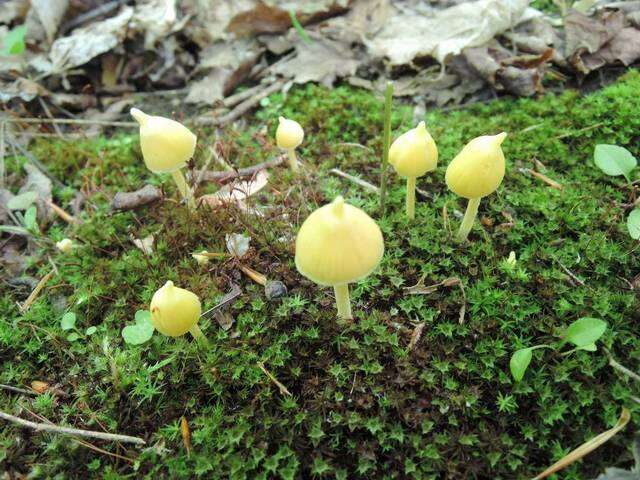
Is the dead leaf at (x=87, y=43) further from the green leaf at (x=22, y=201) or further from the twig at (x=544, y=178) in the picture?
the twig at (x=544, y=178)

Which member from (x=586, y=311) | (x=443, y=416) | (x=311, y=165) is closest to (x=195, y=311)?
(x=443, y=416)

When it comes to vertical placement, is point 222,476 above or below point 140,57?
below

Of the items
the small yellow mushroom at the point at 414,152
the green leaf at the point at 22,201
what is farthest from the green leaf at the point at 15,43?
the small yellow mushroom at the point at 414,152

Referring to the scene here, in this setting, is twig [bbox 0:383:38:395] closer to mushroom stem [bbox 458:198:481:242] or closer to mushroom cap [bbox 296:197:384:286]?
mushroom cap [bbox 296:197:384:286]

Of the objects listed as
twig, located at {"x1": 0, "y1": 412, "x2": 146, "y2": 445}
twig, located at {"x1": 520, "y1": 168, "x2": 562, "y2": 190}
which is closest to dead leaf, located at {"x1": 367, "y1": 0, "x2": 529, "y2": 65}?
twig, located at {"x1": 520, "y1": 168, "x2": 562, "y2": 190}

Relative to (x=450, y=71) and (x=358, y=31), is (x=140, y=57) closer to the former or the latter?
(x=358, y=31)

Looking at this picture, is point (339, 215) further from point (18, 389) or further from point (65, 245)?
point (65, 245)

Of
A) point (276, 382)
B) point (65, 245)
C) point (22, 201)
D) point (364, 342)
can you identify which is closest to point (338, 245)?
point (364, 342)
